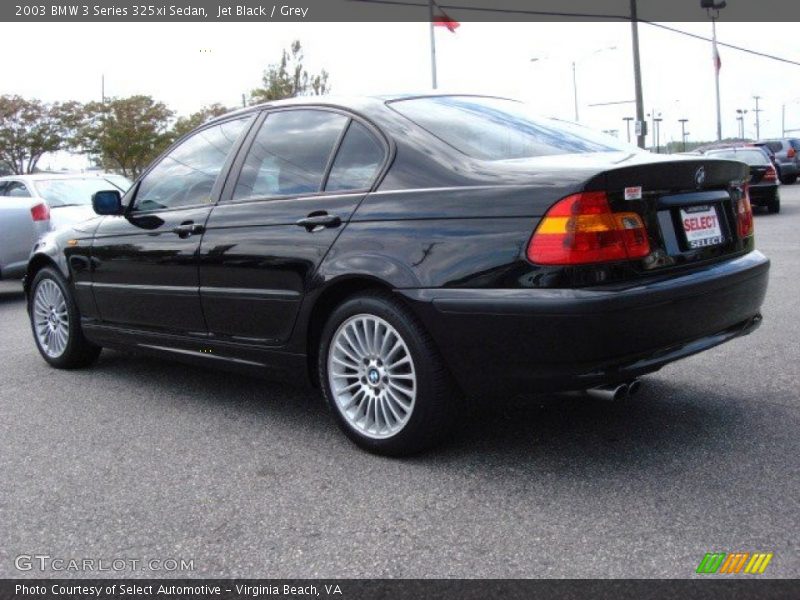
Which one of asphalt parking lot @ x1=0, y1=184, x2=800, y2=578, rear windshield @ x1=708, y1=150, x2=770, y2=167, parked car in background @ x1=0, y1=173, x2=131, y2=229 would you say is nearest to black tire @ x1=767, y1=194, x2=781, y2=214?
rear windshield @ x1=708, y1=150, x2=770, y2=167

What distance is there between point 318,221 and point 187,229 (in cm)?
101

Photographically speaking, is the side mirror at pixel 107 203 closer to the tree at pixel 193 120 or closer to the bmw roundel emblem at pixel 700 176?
the bmw roundel emblem at pixel 700 176

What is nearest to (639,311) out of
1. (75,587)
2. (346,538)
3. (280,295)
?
(346,538)

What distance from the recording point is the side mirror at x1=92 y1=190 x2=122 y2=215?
5312 mm

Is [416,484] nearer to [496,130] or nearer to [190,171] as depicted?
[496,130]

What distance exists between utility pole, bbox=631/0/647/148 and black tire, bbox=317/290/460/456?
28.0 m

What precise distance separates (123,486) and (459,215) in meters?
1.74

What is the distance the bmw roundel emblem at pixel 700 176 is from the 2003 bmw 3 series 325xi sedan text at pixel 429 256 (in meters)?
0.01

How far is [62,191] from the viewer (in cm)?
1240

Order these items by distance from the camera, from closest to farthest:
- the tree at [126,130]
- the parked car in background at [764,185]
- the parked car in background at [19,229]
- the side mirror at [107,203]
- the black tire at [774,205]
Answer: the side mirror at [107,203] → the parked car in background at [19,229] → the parked car in background at [764,185] → the black tire at [774,205] → the tree at [126,130]

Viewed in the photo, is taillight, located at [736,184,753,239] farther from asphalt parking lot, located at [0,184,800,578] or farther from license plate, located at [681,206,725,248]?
asphalt parking lot, located at [0,184,800,578]

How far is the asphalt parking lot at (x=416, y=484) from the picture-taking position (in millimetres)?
2918

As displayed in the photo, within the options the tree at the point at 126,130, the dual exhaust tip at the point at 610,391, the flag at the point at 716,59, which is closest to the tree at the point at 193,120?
the tree at the point at 126,130
